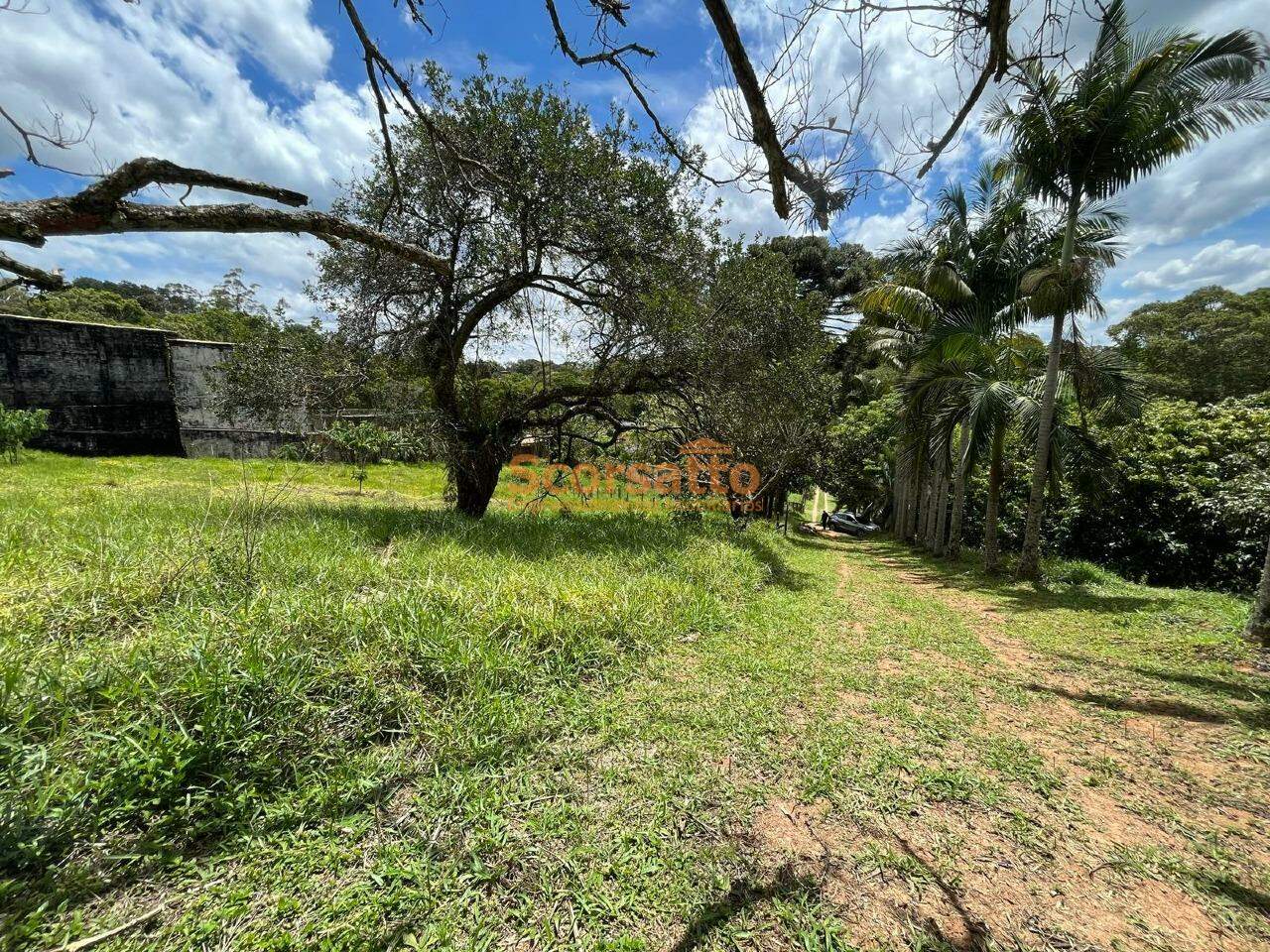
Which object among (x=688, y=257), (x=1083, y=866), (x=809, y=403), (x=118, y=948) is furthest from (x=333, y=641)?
(x=809, y=403)

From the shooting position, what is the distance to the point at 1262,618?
15.1 ft

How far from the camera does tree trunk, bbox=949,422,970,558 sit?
30.7ft

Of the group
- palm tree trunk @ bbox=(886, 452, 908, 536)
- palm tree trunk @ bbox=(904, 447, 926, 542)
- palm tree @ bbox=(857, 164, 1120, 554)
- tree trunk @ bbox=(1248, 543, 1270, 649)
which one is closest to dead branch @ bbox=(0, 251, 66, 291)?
tree trunk @ bbox=(1248, 543, 1270, 649)

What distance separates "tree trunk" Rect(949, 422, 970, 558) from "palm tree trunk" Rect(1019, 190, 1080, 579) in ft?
3.74

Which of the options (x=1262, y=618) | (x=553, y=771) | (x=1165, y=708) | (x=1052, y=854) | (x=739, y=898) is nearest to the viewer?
(x=739, y=898)

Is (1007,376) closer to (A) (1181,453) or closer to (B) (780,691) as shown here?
(A) (1181,453)

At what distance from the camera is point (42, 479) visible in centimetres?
845

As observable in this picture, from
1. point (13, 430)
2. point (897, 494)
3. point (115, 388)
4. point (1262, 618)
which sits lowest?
point (1262, 618)

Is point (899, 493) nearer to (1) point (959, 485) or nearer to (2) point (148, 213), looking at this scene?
(1) point (959, 485)

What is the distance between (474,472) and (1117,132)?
10.8 metres

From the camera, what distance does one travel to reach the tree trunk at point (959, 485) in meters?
9.34

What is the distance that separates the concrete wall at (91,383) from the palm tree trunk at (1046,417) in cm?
2240

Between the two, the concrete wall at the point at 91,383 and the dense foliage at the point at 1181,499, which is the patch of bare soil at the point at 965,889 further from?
the concrete wall at the point at 91,383

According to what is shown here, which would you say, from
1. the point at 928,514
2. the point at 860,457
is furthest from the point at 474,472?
the point at 860,457
